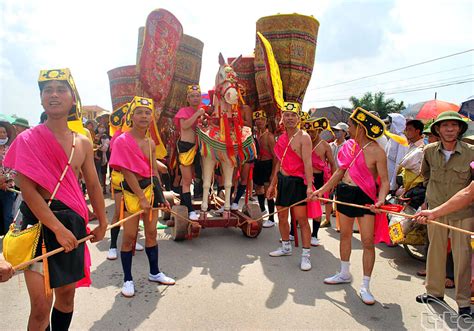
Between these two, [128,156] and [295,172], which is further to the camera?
[295,172]

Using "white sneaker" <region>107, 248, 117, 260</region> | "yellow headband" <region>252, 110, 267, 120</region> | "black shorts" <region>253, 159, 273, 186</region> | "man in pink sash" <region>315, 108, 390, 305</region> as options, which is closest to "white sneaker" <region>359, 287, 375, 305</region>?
"man in pink sash" <region>315, 108, 390, 305</region>

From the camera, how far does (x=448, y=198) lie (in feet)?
10.5

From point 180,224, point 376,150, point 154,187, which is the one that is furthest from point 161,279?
point 376,150

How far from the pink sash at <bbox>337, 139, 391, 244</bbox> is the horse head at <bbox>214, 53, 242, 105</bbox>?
1.87m

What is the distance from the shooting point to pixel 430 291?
329cm

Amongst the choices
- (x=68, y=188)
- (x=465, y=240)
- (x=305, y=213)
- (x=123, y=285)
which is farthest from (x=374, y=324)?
(x=68, y=188)

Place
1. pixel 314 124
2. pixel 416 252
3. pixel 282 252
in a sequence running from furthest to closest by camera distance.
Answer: pixel 314 124, pixel 416 252, pixel 282 252

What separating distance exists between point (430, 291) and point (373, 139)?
1.59 meters

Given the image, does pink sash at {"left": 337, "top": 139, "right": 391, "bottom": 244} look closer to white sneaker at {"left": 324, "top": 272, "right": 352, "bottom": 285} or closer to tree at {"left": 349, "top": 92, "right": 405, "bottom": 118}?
white sneaker at {"left": 324, "top": 272, "right": 352, "bottom": 285}

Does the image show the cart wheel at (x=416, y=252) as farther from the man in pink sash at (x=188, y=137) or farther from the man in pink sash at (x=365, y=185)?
the man in pink sash at (x=188, y=137)

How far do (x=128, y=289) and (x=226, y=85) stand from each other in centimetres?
288

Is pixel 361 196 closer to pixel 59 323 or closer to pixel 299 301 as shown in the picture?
pixel 299 301

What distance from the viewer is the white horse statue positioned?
4.74m

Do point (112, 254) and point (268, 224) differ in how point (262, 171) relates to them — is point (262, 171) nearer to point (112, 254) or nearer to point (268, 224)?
point (268, 224)
